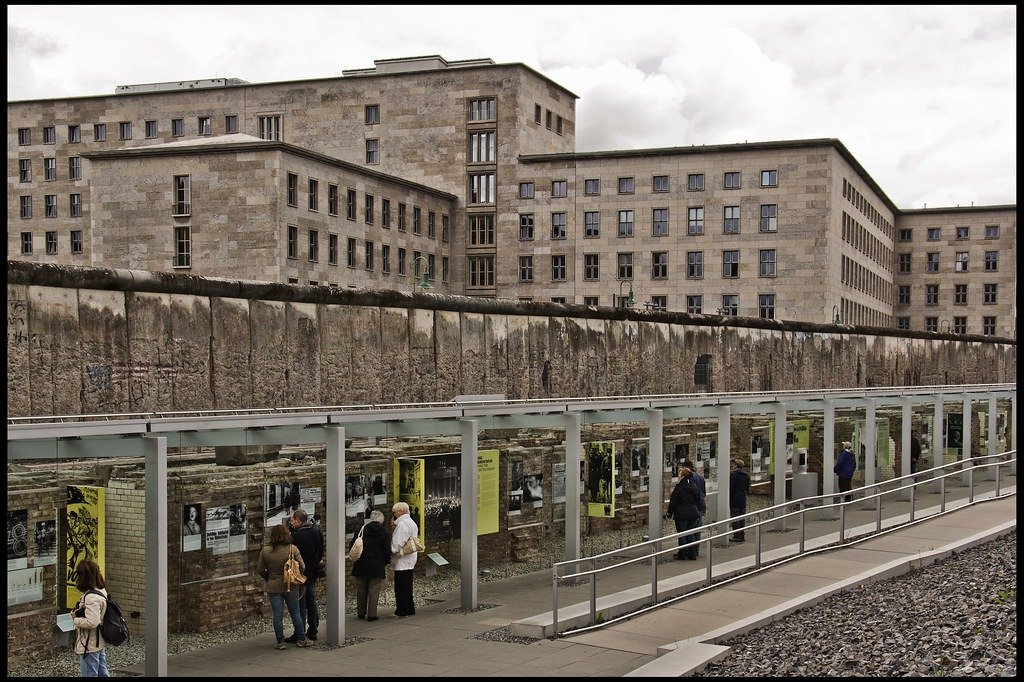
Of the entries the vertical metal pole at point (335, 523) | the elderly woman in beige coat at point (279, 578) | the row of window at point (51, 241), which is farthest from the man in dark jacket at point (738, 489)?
the row of window at point (51, 241)

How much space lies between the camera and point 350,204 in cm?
5444

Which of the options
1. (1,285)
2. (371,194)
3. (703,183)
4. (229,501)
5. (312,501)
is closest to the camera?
(1,285)

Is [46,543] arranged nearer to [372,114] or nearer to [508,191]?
[508,191]

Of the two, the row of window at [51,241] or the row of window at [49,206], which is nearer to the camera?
the row of window at [51,241]

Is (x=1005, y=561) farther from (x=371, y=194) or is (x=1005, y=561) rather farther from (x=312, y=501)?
(x=371, y=194)

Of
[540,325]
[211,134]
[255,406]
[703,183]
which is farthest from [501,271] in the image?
[255,406]

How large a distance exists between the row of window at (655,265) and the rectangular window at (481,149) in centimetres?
571

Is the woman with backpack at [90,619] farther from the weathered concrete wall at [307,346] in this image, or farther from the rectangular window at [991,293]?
the rectangular window at [991,293]

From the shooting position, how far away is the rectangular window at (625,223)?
6512 cm

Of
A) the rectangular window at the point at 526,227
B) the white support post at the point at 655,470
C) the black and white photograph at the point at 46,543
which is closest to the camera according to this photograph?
the black and white photograph at the point at 46,543

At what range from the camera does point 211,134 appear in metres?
66.9

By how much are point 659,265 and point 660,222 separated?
2.30 m

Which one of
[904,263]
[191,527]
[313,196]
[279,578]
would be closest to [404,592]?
[279,578]

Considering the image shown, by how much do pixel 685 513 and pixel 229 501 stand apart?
281 inches
